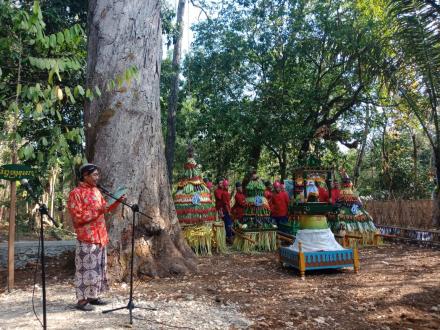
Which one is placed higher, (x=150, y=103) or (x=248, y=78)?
(x=248, y=78)

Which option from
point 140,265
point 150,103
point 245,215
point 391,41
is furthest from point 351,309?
point 391,41

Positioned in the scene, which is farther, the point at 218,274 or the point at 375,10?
the point at 375,10

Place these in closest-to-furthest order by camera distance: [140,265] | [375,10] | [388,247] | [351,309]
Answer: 1. [351,309]
2. [140,265]
3. [388,247]
4. [375,10]

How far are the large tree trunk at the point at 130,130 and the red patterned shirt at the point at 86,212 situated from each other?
1607 millimetres

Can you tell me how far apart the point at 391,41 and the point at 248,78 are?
4.96 meters

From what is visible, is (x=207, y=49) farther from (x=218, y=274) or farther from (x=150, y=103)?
(x=218, y=274)

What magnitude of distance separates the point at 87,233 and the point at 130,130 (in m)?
2.33

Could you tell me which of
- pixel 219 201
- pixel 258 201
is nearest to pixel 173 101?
pixel 219 201

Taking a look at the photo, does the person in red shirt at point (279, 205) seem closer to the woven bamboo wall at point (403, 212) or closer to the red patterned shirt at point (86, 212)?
the woven bamboo wall at point (403, 212)

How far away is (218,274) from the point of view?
23.4 ft

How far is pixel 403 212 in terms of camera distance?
12.7 metres

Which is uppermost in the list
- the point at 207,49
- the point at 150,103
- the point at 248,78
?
the point at 207,49

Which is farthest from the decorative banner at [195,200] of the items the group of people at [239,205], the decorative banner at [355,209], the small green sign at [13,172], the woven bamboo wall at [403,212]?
the woven bamboo wall at [403,212]

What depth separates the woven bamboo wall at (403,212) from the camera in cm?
1207
